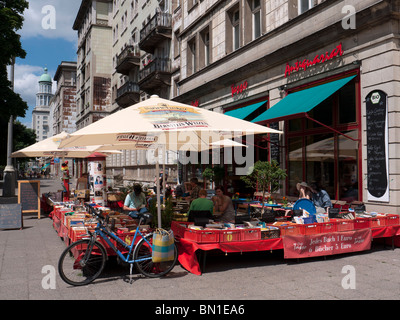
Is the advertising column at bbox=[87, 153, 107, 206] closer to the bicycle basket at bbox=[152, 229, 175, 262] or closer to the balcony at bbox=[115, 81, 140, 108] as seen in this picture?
the bicycle basket at bbox=[152, 229, 175, 262]

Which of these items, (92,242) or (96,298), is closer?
(96,298)

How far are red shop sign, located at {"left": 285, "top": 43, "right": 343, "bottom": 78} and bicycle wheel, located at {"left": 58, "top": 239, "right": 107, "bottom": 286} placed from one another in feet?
28.4

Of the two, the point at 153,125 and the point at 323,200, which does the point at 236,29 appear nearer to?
the point at 323,200

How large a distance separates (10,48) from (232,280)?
2039cm

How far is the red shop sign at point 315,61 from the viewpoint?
35.6 ft

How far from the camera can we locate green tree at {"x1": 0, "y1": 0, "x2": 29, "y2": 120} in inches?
826

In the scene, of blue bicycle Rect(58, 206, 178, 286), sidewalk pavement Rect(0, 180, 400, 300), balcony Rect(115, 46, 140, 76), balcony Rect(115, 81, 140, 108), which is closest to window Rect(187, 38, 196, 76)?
balcony Rect(115, 81, 140, 108)

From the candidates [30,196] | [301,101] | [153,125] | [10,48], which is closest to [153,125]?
[153,125]

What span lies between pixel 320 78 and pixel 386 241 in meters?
5.40

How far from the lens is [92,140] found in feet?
24.4

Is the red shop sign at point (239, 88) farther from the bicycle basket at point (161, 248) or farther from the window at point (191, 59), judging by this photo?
the bicycle basket at point (161, 248)

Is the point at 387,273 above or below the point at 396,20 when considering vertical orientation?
below

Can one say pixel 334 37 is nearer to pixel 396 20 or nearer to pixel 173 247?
pixel 396 20
